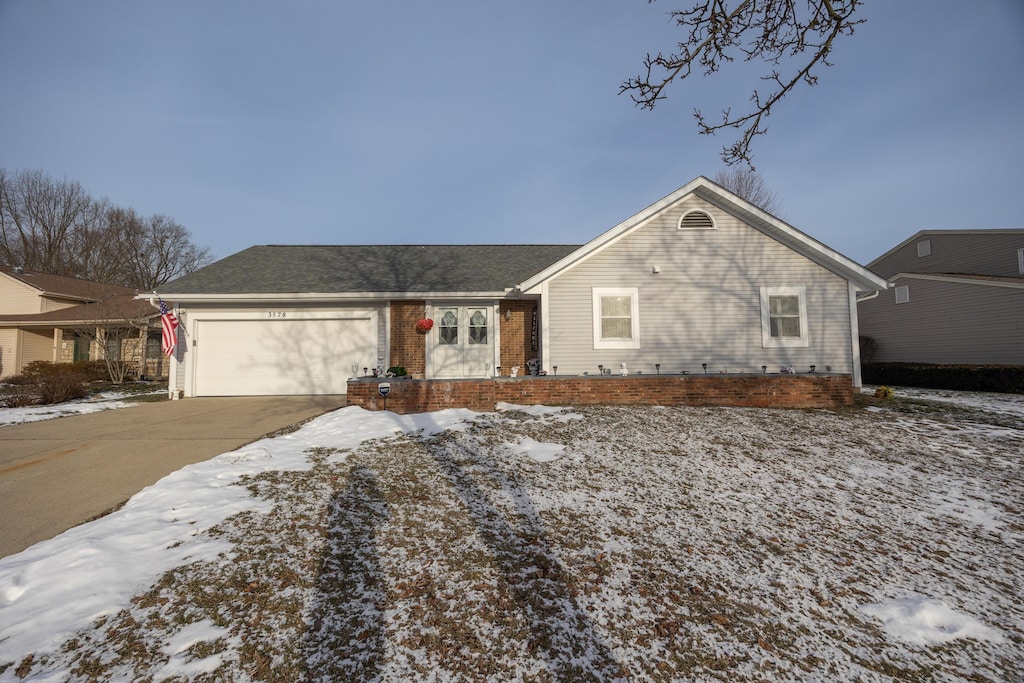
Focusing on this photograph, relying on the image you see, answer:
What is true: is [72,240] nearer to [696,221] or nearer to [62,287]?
Answer: [62,287]

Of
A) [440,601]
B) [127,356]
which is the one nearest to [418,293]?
[440,601]

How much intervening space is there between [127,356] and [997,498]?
24.9m

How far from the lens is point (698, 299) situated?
10.5m

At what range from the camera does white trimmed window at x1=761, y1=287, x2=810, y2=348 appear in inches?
411

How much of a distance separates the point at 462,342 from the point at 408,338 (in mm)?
1498

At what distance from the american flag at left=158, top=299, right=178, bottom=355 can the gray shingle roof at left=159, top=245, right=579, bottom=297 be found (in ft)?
1.31

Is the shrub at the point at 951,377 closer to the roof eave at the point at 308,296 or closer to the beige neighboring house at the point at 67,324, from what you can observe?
the roof eave at the point at 308,296

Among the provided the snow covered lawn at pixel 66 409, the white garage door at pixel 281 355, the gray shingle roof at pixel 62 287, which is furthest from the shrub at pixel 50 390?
the gray shingle roof at pixel 62 287

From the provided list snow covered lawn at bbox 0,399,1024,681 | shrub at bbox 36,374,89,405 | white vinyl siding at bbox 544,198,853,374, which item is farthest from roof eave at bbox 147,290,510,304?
snow covered lawn at bbox 0,399,1024,681

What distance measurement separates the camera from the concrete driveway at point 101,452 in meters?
3.99

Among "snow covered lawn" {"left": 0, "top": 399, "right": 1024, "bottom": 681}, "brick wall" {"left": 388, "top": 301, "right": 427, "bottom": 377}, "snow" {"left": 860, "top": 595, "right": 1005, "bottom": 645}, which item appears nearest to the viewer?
"snow covered lawn" {"left": 0, "top": 399, "right": 1024, "bottom": 681}

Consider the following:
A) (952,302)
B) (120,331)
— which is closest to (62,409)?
(120,331)

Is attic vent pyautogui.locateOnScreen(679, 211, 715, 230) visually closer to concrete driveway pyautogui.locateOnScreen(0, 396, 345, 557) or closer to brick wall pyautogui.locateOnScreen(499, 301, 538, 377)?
brick wall pyautogui.locateOnScreen(499, 301, 538, 377)

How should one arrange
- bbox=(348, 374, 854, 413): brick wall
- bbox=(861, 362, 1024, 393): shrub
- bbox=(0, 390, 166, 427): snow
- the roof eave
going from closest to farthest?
bbox=(348, 374, 854, 413): brick wall, bbox=(0, 390, 166, 427): snow, the roof eave, bbox=(861, 362, 1024, 393): shrub
